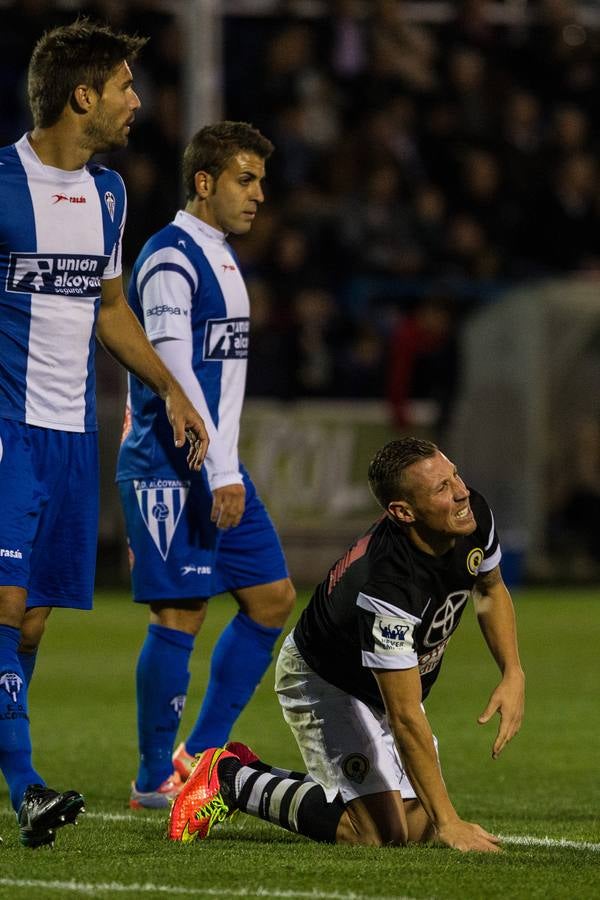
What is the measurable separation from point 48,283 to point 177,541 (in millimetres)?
1290

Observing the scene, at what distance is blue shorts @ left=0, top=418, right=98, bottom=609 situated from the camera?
5.04m

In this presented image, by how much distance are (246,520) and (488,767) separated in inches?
64.1

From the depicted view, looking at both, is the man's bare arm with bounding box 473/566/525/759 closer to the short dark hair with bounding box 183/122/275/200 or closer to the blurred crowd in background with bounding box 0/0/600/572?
the short dark hair with bounding box 183/122/275/200

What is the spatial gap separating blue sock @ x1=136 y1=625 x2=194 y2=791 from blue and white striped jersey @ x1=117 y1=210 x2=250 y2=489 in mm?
606

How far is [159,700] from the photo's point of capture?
6.05m

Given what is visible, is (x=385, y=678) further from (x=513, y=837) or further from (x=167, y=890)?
(x=167, y=890)

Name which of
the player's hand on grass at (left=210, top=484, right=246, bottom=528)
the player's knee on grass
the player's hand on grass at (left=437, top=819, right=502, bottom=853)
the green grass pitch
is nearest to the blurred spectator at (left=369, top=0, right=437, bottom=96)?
the green grass pitch

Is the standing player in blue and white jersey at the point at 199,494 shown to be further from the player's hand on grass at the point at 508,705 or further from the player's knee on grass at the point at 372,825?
the player's hand on grass at the point at 508,705

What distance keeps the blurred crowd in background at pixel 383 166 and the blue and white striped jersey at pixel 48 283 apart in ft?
30.7

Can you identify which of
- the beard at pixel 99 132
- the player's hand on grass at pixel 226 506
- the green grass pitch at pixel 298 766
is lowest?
the green grass pitch at pixel 298 766

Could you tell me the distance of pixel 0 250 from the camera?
5.09m

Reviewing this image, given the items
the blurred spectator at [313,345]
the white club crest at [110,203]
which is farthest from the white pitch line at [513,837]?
the blurred spectator at [313,345]

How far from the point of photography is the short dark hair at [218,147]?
248 inches

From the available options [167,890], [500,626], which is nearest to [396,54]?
[500,626]
